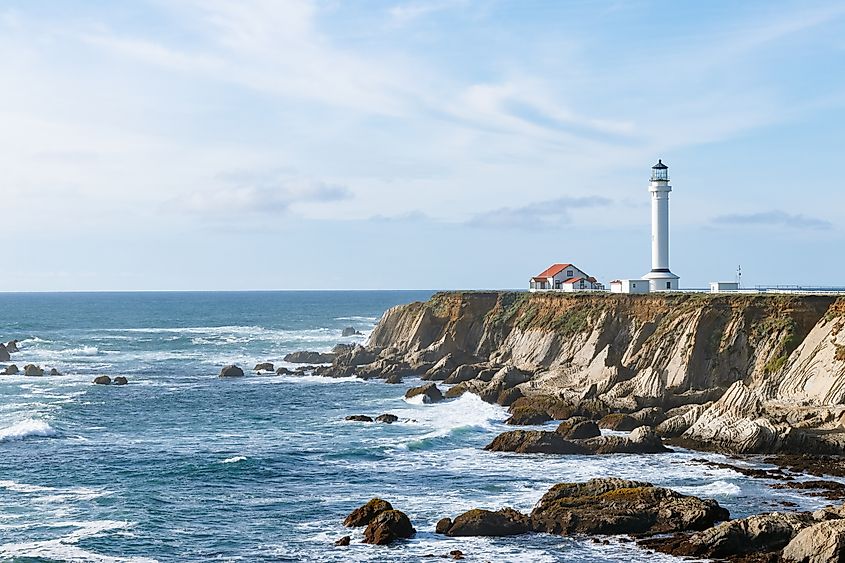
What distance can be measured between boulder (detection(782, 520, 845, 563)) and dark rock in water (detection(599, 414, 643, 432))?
21130 millimetres

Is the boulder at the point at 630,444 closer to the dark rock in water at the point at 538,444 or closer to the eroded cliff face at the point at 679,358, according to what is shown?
the dark rock in water at the point at 538,444

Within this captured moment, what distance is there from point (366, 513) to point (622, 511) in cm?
896

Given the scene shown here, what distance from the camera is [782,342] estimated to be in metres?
54.6

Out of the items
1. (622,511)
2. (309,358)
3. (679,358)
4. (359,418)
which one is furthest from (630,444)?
(309,358)

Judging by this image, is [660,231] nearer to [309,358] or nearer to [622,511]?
[309,358]

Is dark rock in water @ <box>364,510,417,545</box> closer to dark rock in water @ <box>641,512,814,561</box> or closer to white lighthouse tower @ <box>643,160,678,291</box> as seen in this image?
dark rock in water @ <box>641,512,814,561</box>

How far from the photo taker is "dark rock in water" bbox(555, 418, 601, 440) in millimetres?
45250

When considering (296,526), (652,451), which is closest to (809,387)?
(652,451)

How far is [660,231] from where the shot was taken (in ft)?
251

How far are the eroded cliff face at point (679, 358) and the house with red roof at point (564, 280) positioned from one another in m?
6.88

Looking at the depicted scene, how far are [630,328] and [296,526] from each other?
40225mm

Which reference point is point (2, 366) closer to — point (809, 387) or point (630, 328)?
point (630, 328)

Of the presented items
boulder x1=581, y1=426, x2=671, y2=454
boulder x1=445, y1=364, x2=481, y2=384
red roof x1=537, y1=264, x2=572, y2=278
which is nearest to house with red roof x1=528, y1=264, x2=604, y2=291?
red roof x1=537, y1=264, x2=572, y2=278

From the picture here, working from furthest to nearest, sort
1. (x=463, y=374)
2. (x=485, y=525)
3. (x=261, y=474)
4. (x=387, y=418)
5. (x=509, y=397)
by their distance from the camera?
(x=463, y=374) < (x=509, y=397) < (x=387, y=418) < (x=261, y=474) < (x=485, y=525)
